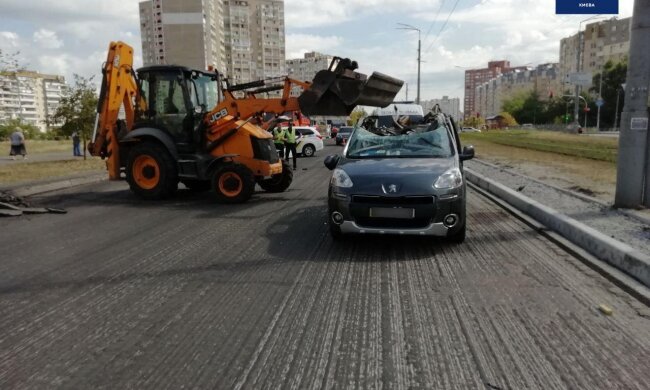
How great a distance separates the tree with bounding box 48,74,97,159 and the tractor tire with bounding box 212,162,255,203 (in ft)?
51.7

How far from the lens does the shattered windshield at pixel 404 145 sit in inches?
270

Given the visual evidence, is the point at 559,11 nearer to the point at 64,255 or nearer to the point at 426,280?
the point at 426,280

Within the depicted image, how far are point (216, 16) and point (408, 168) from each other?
105m

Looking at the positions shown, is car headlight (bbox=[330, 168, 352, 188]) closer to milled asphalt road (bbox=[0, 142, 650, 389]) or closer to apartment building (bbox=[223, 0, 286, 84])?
milled asphalt road (bbox=[0, 142, 650, 389])

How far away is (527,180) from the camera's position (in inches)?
493

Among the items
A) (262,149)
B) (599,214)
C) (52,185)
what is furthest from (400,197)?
(52,185)

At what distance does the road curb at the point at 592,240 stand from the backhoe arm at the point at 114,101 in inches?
326

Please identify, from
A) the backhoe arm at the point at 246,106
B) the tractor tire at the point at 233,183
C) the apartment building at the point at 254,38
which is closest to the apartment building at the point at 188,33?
the apartment building at the point at 254,38

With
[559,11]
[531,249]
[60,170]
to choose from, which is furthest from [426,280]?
[60,170]

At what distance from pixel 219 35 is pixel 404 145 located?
10683 cm

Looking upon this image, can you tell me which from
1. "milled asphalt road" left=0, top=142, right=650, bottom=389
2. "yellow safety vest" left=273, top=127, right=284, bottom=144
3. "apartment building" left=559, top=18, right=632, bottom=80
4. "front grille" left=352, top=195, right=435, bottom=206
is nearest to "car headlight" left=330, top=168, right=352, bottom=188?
"front grille" left=352, top=195, right=435, bottom=206

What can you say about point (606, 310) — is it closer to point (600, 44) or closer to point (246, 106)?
point (246, 106)

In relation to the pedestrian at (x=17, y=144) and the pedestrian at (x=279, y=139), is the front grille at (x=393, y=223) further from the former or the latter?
the pedestrian at (x=17, y=144)

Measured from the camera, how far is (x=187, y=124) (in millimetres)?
10555
